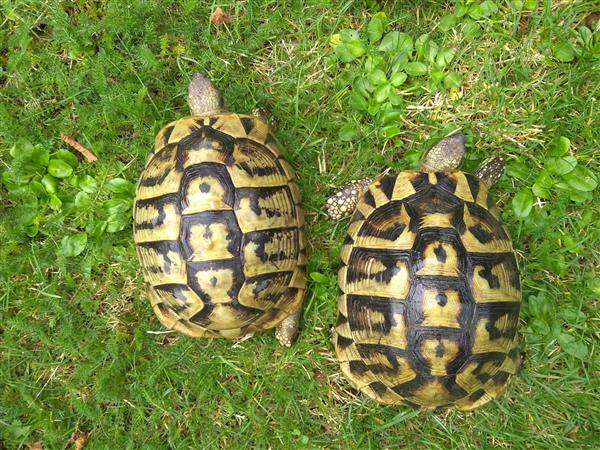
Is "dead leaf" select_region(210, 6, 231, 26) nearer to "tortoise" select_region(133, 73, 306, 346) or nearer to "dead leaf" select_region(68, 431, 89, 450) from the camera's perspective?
"tortoise" select_region(133, 73, 306, 346)

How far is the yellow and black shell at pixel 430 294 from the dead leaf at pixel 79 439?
1.51 meters

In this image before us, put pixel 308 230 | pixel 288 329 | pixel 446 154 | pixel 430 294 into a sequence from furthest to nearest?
pixel 308 230
pixel 288 329
pixel 446 154
pixel 430 294

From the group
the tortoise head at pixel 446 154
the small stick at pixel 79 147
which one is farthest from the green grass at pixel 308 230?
the tortoise head at pixel 446 154

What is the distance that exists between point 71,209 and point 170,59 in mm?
971

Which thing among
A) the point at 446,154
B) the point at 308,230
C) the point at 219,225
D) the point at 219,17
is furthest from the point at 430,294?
the point at 219,17

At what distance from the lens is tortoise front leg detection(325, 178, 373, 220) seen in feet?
8.44

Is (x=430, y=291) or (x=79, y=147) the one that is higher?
(x=79, y=147)

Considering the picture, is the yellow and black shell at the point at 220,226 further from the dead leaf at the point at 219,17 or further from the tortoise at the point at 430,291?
the dead leaf at the point at 219,17

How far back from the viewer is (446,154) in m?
2.39

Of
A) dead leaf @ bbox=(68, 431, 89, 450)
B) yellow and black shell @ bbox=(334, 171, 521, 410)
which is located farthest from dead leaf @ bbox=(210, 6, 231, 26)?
dead leaf @ bbox=(68, 431, 89, 450)

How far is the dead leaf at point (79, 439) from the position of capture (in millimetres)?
2684

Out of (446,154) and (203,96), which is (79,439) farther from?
(446,154)

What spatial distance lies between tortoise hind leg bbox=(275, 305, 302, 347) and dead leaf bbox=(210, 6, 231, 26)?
158 cm

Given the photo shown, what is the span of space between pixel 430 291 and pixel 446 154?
2.30 feet
